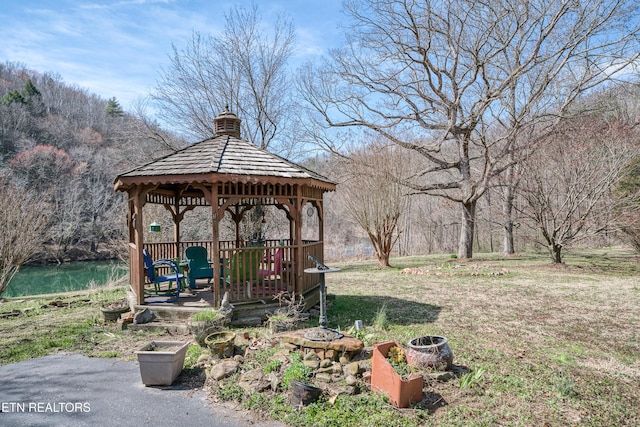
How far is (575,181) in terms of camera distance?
1139 centimetres

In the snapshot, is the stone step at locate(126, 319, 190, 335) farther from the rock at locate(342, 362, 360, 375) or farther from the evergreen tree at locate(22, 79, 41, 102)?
the evergreen tree at locate(22, 79, 41, 102)

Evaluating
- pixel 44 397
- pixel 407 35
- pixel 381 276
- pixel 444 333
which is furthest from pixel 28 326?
pixel 407 35

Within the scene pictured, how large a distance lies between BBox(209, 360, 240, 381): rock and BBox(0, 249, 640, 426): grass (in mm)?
293

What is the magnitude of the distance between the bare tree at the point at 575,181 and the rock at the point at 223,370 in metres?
11.1

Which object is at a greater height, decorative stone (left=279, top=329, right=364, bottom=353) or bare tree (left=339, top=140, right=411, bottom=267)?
bare tree (left=339, top=140, right=411, bottom=267)

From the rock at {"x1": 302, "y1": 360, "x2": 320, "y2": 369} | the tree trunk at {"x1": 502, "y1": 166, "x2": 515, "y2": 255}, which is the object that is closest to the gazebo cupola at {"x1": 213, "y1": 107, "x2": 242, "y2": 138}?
the rock at {"x1": 302, "y1": 360, "x2": 320, "y2": 369}

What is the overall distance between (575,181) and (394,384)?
10.8 metres

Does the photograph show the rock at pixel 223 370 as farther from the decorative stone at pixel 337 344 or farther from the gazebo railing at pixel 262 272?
the gazebo railing at pixel 262 272

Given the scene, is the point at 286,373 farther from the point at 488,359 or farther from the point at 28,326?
the point at 28,326

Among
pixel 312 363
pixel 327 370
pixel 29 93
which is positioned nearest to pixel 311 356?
pixel 312 363

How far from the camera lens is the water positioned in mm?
16156

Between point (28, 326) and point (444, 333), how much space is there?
7472 millimetres

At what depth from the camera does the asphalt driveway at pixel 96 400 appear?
356 centimetres

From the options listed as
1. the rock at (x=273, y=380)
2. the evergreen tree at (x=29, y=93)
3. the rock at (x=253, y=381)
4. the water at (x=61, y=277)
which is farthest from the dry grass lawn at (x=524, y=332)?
the evergreen tree at (x=29, y=93)
